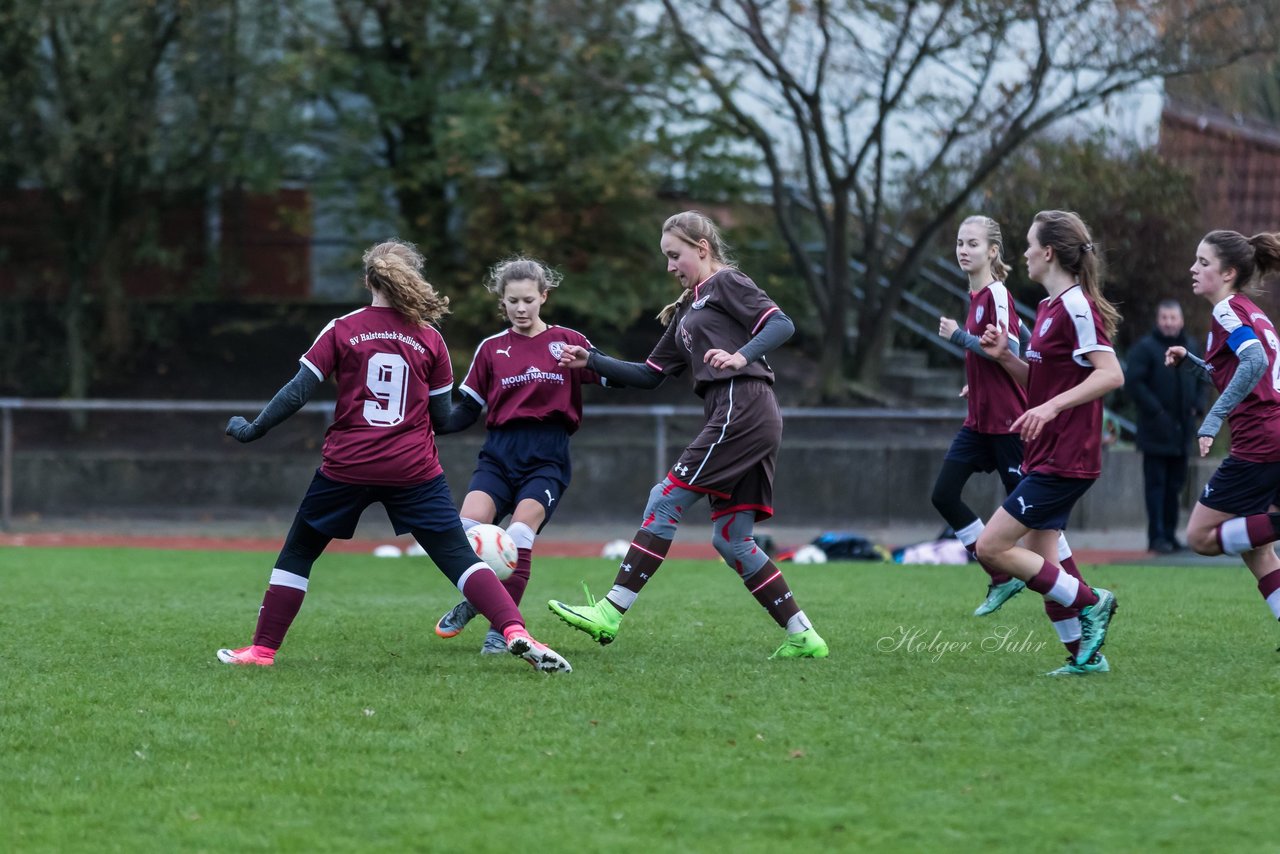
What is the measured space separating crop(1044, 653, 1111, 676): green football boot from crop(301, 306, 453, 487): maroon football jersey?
9.08 feet

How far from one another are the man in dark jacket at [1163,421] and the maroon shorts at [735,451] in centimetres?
707

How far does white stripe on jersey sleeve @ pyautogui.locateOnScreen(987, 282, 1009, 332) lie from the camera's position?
8.18 metres

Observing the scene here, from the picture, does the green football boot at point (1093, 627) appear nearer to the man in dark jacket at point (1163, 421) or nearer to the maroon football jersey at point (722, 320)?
the maroon football jersey at point (722, 320)

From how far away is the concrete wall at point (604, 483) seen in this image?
15.4 meters

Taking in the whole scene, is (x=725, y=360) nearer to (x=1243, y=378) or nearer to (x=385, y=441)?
(x=385, y=441)

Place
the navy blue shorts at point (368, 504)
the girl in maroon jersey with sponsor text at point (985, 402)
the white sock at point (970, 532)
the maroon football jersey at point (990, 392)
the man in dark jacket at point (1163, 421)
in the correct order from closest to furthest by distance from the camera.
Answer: the navy blue shorts at point (368, 504)
the girl in maroon jersey with sponsor text at point (985, 402)
the maroon football jersey at point (990, 392)
the white sock at point (970, 532)
the man in dark jacket at point (1163, 421)

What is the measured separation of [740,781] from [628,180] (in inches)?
502

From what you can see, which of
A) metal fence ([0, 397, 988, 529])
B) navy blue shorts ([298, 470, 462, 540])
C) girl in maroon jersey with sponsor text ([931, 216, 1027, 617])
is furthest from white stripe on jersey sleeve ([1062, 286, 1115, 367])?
metal fence ([0, 397, 988, 529])

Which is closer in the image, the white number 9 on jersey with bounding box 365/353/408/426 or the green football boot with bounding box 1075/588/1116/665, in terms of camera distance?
the green football boot with bounding box 1075/588/1116/665

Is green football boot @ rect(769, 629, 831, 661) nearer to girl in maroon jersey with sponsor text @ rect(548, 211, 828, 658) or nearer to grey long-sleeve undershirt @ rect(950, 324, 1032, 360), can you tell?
girl in maroon jersey with sponsor text @ rect(548, 211, 828, 658)

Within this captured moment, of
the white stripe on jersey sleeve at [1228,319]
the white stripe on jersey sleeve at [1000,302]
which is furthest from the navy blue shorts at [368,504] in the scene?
the white stripe on jersey sleeve at [1228,319]

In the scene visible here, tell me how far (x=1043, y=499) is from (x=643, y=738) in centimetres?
213

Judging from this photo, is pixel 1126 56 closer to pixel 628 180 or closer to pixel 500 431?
pixel 628 180

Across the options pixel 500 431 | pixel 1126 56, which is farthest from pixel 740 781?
pixel 1126 56
